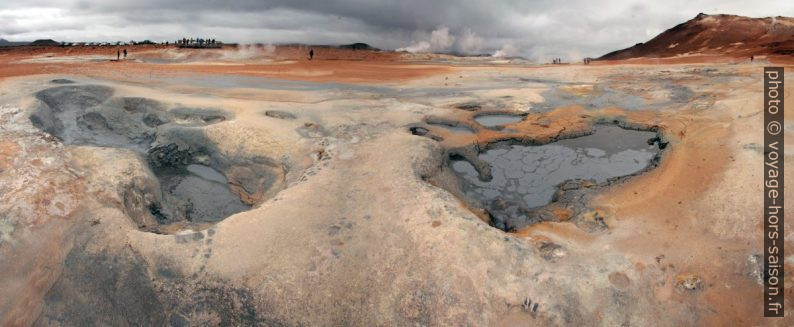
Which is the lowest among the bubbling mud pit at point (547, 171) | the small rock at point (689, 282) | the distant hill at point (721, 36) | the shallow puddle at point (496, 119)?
the small rock at point (689, 282)

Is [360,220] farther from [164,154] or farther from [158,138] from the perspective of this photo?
[158,138]

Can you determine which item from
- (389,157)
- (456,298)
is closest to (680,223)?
(456,298)

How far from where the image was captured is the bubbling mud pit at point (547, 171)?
8.46 metres

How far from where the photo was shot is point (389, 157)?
920cm

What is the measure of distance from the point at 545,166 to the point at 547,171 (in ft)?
0.83

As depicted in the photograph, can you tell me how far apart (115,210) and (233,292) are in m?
2.92

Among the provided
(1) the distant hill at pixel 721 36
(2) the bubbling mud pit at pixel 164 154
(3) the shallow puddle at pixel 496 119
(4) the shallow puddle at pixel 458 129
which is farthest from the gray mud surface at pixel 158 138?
(1) the distant hill at pixel 721 36

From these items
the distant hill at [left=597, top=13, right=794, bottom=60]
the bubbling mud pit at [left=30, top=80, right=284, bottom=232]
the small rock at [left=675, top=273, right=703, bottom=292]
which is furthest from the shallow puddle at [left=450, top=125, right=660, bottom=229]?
the distant hill at [left=597, top=13, right=794, bottom=60]

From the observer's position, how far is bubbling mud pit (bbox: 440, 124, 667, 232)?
846cm

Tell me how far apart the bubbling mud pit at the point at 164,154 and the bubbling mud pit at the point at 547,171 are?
417 cm

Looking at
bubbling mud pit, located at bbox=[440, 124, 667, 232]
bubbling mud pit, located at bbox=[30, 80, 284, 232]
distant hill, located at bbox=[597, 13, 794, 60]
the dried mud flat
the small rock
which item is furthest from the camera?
distant hill, located at bbox=[597, 13, 794, 60]

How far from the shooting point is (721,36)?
46500mm

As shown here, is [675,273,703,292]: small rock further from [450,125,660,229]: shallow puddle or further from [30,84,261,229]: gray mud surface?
[30,84,261,229]: gray mud surface

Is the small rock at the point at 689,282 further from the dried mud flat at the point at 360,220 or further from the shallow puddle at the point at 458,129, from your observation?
the shallow puddle at the point at 458,129
